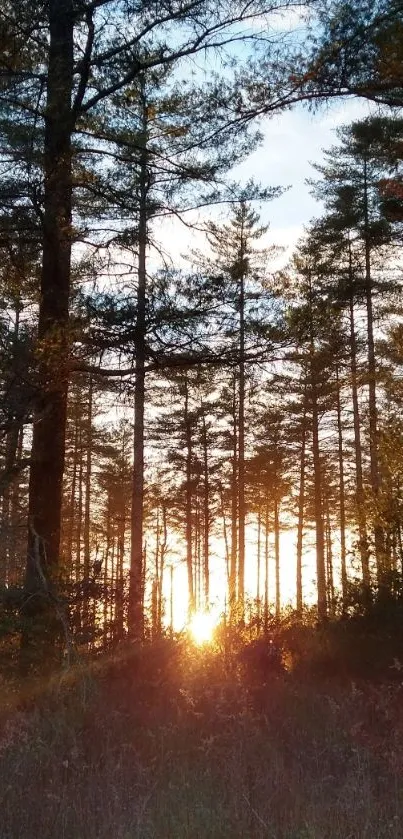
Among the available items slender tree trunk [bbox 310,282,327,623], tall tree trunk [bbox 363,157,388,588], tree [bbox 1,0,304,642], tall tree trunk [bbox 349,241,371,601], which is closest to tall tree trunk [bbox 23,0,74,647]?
tree [bbox 1,0,304,642]

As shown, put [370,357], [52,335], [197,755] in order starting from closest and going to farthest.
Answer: [197,755]
[52,335]
[370,357]

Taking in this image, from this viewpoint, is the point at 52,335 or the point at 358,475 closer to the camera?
the point at 52,335

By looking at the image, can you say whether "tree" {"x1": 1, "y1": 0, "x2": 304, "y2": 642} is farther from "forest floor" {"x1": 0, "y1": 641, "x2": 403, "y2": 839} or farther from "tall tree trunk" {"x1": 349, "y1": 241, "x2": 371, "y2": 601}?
"tall tree trunk" {"x1": 349, "y1": 241, "x2": 371, "y2": 601}

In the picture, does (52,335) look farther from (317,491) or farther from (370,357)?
(317,491)

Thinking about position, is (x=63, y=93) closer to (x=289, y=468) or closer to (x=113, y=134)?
(x=113, y=134)

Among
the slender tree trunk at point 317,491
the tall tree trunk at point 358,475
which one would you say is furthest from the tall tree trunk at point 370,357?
the slender tree trunk at point 317,491

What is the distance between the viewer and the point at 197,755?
594cm

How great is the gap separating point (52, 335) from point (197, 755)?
15.2ft

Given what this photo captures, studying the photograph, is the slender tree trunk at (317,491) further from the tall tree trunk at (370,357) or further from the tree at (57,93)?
the tree at (57,93)

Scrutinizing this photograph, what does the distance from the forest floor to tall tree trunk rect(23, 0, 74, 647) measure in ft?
4.62

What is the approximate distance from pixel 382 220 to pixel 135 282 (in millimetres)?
10461

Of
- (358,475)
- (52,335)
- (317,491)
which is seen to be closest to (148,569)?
(52,335)

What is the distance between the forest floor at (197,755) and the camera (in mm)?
4699

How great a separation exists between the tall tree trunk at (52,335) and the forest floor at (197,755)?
4.62 feet
